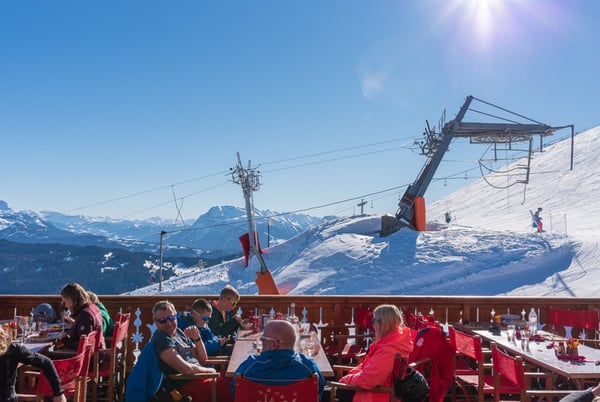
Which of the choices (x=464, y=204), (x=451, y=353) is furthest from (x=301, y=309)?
(x=464, y=204)

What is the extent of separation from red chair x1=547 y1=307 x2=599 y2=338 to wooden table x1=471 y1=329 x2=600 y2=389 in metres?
0.90

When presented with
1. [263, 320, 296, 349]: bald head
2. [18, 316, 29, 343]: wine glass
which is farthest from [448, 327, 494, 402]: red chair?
[18, 316, 29, 343]: wine glass

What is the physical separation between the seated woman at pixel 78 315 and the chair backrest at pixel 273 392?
2697 mm

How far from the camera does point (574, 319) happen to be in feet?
20.8

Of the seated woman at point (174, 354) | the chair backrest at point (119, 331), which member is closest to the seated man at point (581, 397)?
the seated woman at point (174, 354)

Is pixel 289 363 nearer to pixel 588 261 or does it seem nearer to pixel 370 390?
pixel 370 390

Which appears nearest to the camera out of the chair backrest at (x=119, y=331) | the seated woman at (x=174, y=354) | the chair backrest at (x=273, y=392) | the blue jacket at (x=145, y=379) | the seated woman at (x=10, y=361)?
the chair backrest at (x=273, y=392)

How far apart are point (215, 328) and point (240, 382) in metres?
3.15

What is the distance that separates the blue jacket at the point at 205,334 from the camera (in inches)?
201

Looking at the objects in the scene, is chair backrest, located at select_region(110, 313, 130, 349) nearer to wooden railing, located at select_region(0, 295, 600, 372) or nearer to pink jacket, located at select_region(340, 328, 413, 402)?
wooden railing, located at select_region(0, 295, 600, 372)

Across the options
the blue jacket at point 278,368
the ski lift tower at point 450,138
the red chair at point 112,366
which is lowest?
the red chair at point 112,366

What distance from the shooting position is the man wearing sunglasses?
594 cm

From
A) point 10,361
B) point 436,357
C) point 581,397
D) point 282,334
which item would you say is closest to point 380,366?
point 436,357

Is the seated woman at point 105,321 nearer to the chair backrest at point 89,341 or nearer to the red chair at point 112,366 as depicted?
the red chair at point 112,366
